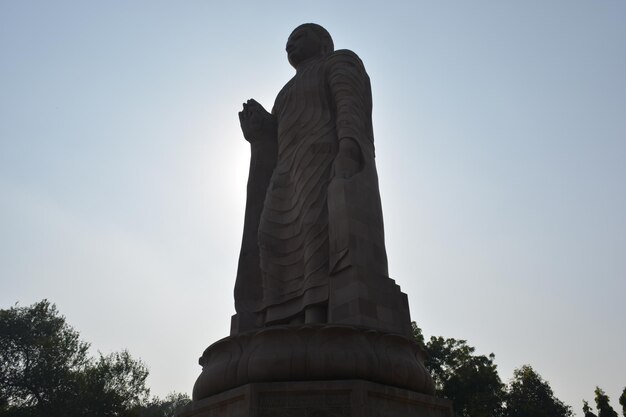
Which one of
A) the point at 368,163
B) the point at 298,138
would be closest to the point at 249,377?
the point at 368,163

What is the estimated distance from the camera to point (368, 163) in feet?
23.4

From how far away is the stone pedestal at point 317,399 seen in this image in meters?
4.29

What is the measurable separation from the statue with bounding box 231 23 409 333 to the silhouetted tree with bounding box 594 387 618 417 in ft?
75.1

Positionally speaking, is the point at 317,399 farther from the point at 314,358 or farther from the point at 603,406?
the point at 603,406

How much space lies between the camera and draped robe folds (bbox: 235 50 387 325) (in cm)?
639

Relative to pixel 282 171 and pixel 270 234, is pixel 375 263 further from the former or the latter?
pixel 282 171

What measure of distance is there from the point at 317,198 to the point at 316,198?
0.05 ft

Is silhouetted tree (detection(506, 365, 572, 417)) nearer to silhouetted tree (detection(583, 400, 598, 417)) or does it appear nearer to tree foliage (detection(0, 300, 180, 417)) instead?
silhouetted tree (detection(583, 400, 598, 417))

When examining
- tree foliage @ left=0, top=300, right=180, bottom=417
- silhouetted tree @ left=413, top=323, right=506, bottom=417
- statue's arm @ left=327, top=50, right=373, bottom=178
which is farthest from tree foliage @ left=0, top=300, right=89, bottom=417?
statue's arm @ left=327, top=50, right=373, bottom=178

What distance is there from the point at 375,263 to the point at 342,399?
2.18 meters

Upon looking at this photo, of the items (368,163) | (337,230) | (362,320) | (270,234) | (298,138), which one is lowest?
(362,320)

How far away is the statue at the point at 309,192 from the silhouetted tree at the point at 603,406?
2288 cm

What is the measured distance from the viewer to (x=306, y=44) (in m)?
8.96

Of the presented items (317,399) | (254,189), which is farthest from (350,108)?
(317,399)
